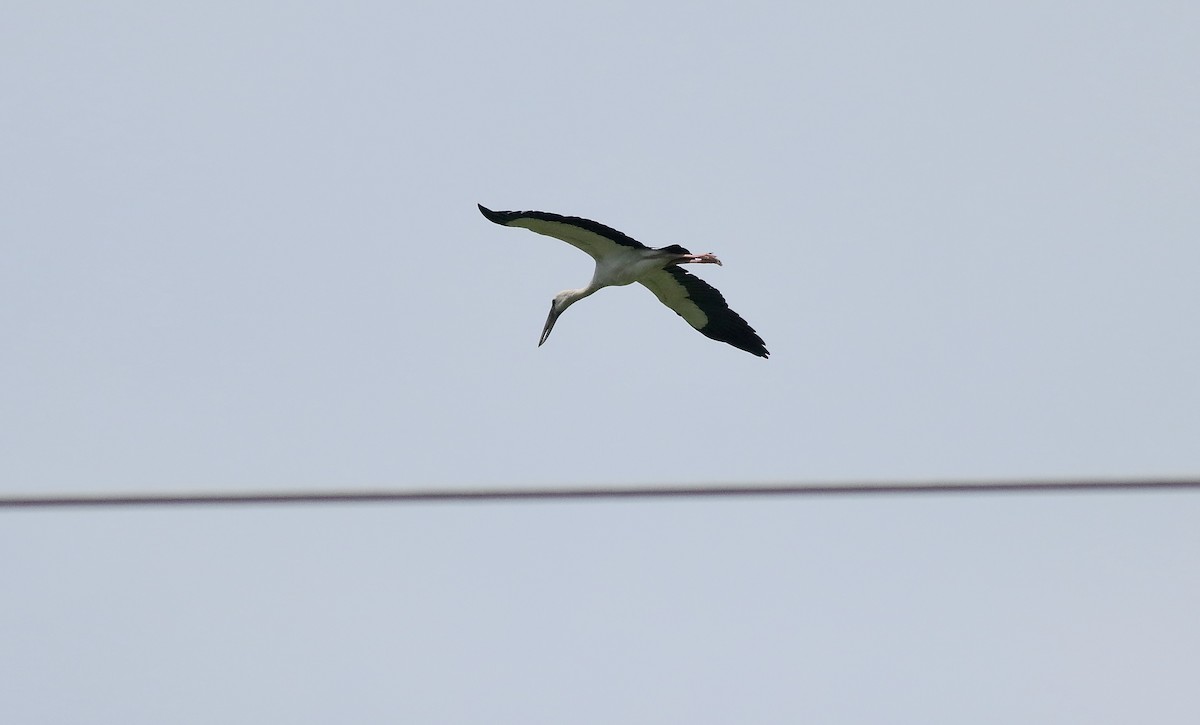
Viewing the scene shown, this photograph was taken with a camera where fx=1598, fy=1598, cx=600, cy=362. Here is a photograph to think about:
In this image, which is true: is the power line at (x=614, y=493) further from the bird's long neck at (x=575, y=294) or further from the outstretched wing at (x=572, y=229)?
the bird's long neck at (x=575, y=294)

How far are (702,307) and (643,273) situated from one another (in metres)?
1.27

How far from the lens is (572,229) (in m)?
18.2

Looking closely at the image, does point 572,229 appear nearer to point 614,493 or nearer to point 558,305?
point 558,305

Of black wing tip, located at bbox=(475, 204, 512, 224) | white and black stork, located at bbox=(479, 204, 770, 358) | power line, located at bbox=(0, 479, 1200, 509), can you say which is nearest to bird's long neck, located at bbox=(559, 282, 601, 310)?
white and black stork, located at bbox=(479, 204, 770, 358)

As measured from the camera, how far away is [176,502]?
5.93 meters

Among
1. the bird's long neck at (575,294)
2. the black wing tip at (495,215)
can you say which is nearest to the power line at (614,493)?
the black wing tip at (495,215)

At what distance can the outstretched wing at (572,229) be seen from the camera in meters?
17.4

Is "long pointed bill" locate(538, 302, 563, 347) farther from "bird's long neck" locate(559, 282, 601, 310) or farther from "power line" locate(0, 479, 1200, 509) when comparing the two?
"power line" locate(0, 479, 1200, 509)

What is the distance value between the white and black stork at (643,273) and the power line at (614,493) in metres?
11.3

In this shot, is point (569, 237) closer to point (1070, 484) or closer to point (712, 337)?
point (712, 337)

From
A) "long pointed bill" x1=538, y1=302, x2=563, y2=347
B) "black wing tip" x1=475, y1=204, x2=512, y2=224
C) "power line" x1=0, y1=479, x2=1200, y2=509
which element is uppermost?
"black wing tip" x1=475, y1=204, x2=512, y2=224

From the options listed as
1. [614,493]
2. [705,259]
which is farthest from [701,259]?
[614,493]

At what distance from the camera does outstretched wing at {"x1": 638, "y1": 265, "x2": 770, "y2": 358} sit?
19703 millimetres

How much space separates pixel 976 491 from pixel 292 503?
2.60 metres
